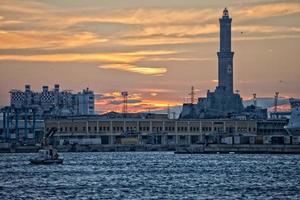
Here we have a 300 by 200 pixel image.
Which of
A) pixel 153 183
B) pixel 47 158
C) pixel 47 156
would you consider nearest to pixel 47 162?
pixel 47 158

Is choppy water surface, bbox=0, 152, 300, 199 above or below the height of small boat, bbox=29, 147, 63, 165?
below

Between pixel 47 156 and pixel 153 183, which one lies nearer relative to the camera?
Result: pixel 153 183

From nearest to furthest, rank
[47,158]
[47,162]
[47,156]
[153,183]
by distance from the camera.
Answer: [153,183], [47,158], [47,162], [47,156]

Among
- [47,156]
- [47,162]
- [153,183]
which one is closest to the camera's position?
[153,183]

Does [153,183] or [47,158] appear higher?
[47,158]

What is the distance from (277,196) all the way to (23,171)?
46238 millimetres

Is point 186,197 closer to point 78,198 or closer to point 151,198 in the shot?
point 151,198

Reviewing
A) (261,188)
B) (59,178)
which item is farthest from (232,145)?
(261,188)

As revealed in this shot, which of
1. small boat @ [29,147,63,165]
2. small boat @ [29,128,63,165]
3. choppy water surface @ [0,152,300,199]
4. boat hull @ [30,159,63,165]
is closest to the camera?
choppy water surface @ [0,152,300,199]

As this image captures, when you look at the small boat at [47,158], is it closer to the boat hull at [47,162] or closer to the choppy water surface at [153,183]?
the boat hull at [47,162]

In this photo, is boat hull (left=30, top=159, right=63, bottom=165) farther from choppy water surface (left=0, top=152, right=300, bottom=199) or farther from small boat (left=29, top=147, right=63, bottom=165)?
choppy water surface (left=0, top=152, right=300, bottom=199)

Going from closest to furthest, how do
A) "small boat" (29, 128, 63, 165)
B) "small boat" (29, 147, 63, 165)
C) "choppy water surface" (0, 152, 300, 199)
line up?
"choppy water surface" (0, 152, 300, 199)
"small boat" (29, 128, 63, 165)
"small boat" (29, 147, 63, 165)

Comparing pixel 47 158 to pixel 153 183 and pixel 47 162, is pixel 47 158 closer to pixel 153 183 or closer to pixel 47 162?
pixel 47 162

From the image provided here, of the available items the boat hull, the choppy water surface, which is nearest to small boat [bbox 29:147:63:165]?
the boat hull
